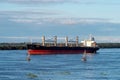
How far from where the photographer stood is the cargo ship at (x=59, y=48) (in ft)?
431

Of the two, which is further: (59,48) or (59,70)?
(59,48)

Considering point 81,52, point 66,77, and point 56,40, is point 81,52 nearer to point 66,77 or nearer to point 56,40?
point 56,40

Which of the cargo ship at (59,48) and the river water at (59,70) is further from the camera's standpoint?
the cargo ship at (59,48)

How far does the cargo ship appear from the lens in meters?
131

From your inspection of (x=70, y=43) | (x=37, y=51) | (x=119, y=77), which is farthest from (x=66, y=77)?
(x=70, y=43)

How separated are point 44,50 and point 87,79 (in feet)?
265

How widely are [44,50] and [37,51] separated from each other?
2666 mm

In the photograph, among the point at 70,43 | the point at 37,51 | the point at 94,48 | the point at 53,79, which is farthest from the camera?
the point at 70,43

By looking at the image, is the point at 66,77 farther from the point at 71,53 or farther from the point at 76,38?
the point at 76,38

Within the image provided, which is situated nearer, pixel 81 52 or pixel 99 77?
pixel 99 77

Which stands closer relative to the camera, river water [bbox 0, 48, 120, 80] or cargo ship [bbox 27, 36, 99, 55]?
river water [bbox 0, 48, 120, 80]

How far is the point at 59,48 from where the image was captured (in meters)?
136

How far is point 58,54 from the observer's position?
456ft

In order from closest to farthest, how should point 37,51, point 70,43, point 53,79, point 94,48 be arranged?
point 53,79, point 37,51, point 94,48, point 70,43
